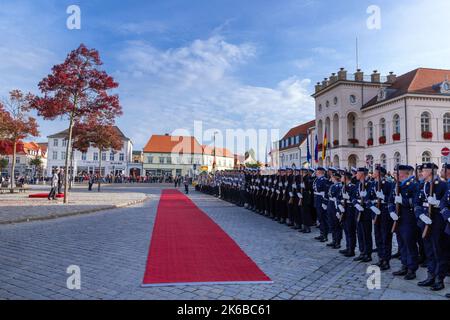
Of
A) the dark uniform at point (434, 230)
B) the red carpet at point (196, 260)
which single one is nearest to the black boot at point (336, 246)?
the red carpet at point (196, 260)

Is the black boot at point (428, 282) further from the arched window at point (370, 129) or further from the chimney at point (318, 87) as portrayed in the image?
the chimney at point (318, 87)

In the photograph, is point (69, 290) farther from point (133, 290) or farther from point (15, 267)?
point (15, 267)

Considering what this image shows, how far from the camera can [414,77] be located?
126ft

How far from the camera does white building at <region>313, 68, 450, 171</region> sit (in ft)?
115

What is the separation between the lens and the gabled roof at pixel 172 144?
85875 mm

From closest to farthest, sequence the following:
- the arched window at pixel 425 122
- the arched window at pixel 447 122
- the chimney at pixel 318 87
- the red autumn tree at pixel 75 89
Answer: the red autumn tree at pixel 75 89 < the arched window at pixel 425 122 < the arched window at pixel 447 122 < the chimney at pixel 318 87

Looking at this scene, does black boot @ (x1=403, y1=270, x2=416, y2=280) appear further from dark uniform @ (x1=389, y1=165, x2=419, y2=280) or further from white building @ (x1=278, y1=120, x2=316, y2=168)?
white building @ (x1=278, y1=120, x2=316, y2=168)

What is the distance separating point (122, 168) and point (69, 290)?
77001mm

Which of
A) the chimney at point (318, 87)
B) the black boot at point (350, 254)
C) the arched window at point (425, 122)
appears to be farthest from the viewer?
the chimney at point (318, 87)

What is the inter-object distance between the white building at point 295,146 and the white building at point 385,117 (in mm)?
15499

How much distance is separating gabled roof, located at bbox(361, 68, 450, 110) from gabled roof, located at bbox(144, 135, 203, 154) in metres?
53.0

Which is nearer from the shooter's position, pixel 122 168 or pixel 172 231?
pixel 172 231

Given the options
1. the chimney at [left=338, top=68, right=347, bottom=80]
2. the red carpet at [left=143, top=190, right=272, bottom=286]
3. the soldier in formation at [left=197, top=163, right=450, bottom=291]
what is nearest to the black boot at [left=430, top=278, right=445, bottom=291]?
the soldier in formation at [left=197, top=163, right=450, bottom=291]
